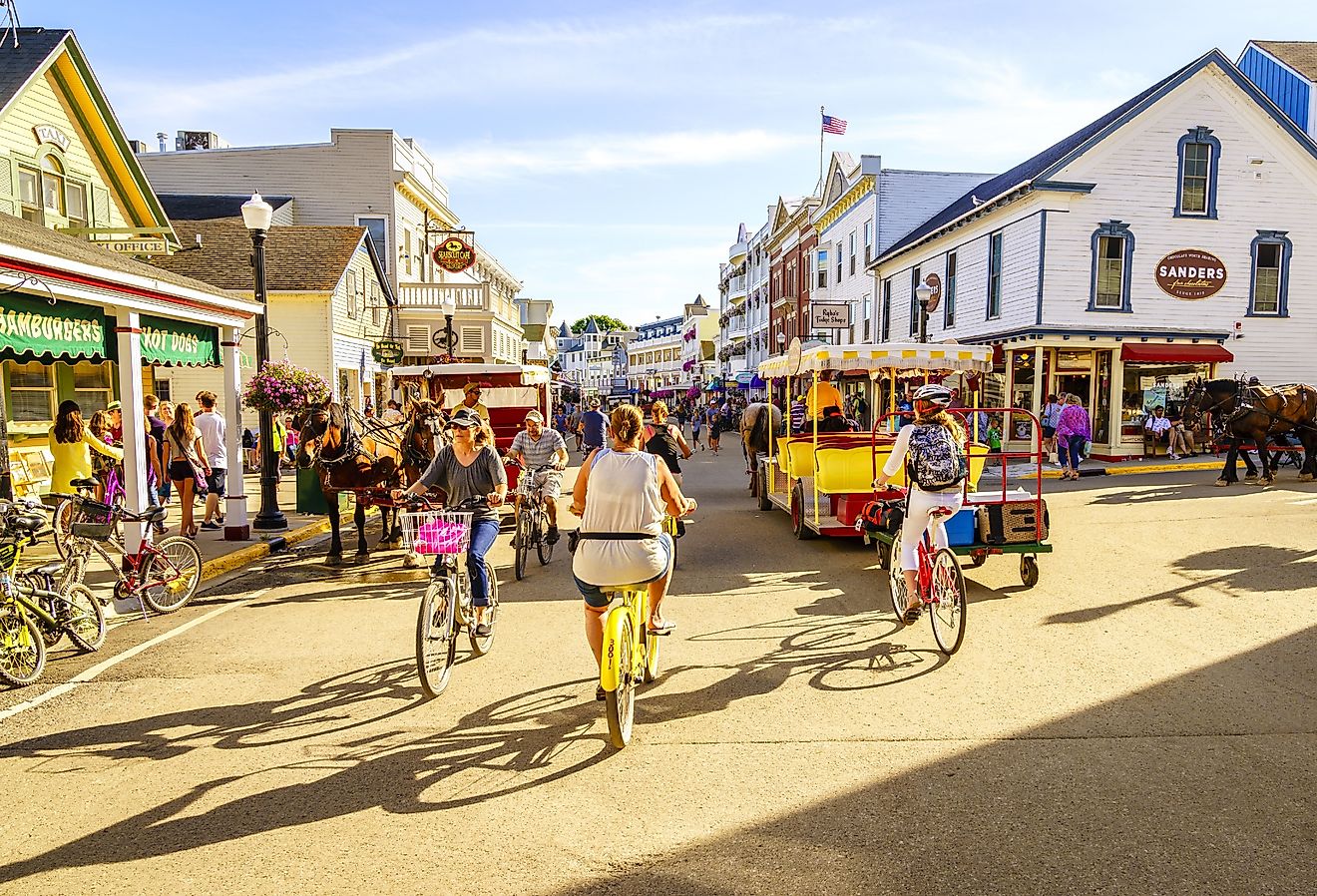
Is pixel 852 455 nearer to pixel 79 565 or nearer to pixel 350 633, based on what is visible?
pixel 350 633

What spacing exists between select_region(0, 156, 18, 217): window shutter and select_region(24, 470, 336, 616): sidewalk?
16.7ft

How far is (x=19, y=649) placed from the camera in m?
6.28

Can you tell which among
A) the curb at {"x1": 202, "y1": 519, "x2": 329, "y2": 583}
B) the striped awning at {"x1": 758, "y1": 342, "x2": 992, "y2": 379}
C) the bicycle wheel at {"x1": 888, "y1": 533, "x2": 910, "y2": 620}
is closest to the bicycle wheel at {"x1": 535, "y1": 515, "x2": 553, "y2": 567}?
the curb at {"x1": 202, "y1": 519, "x2": 329, "y2": 583}

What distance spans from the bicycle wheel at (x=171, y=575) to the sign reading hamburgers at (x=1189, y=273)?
2430 cm

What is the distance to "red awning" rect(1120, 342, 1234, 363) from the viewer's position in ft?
76.6

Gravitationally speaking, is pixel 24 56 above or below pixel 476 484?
above

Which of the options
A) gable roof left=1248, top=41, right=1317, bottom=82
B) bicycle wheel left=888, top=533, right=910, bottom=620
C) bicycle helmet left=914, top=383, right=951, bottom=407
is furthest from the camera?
gable roof left=1248, top=41, right=1317, bottom=82

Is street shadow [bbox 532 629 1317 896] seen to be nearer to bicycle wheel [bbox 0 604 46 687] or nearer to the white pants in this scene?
the white pants

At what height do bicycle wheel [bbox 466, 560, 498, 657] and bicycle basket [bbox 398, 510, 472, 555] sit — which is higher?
bicycle basket [bbox 398, 510, 472, 555]

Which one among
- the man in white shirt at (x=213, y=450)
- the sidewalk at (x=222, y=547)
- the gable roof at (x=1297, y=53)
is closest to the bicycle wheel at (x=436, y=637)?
the sidewalk at (x=222, y=547)

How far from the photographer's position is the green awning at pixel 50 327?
26.7 feet

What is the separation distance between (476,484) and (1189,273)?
78.3 ft

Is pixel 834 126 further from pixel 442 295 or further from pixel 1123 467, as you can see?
pixel 1123 467

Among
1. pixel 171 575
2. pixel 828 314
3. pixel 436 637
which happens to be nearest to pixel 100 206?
pixel 171 575
